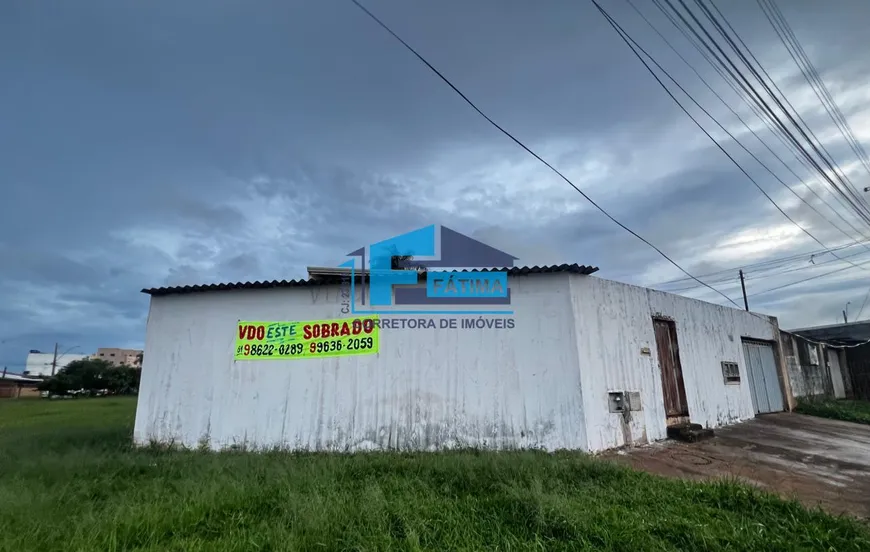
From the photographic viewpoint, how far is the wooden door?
27.8 ft

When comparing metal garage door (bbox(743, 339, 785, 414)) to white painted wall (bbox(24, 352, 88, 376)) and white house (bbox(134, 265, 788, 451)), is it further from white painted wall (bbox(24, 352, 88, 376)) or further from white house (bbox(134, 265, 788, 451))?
white painted wall (bbox(24, 352, 88, 376))

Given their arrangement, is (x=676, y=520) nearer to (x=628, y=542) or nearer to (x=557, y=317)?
→ (x=628, y=542)

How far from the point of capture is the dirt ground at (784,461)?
5047 mm

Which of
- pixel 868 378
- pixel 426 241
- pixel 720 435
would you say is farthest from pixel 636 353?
pixel 868 378

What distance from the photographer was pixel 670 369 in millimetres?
8734

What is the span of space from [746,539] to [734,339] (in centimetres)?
942

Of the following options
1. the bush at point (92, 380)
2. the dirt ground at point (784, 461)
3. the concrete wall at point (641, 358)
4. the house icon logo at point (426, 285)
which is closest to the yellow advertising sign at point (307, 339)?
the house icon logo at point (426, 285)

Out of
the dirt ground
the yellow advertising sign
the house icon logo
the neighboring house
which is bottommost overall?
the dirt ground

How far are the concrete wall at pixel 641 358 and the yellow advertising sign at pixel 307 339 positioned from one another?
3588mm

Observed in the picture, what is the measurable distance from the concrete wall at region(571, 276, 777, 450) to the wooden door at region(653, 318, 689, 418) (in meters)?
0.19

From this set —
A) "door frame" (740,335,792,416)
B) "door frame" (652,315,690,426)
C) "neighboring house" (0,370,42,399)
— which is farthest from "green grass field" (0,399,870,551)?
"neighboring house" (0,370,42,399)

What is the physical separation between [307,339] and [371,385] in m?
1.42

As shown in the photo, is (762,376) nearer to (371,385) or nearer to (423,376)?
(423,376)

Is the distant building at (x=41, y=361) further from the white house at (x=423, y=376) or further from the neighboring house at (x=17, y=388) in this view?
the white house at (x=423, y=376)
